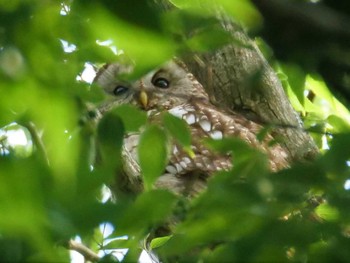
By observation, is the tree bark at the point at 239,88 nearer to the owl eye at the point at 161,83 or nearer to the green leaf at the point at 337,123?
the green leaf at the point at 337,123

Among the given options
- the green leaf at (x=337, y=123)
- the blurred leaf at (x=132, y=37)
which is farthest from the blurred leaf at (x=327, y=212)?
the blurred leaf at (x=132, y=37)

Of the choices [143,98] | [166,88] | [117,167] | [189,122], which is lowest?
[166,88]

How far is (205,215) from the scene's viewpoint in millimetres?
1562

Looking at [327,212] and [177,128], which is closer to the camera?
[327,212]

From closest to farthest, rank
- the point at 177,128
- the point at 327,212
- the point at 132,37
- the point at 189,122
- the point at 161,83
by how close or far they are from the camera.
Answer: the point at 132,37 → the point at 327,212 → the point at 177,128 → the point at 189,122 → the point at 161,83

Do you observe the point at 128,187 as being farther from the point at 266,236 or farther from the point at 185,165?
the point at 185,165

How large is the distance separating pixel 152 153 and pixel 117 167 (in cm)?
24

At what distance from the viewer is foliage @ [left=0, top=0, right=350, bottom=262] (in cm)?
114

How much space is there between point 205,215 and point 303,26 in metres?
0.47

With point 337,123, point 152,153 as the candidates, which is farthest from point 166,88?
point 152,153

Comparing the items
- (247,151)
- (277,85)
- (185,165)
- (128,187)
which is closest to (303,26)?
(247,151)

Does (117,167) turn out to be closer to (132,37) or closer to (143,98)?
(132,37)

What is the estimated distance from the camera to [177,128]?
181cm

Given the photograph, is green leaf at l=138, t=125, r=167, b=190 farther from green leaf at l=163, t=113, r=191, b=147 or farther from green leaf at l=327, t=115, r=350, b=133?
green leaf at l=327, t=115, r=350, b=133
